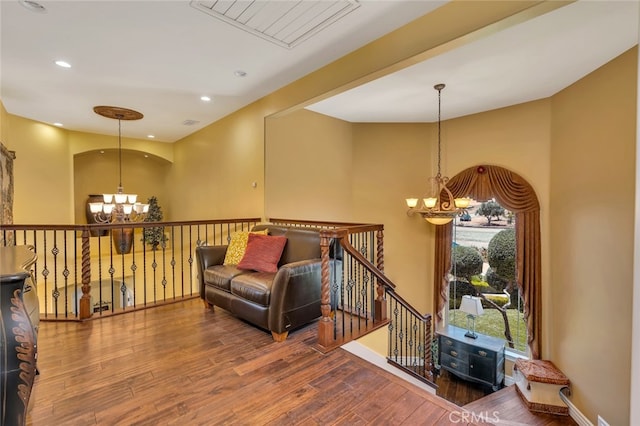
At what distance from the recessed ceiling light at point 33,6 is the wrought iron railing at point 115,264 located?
77.9 inches

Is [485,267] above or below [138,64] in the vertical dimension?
below

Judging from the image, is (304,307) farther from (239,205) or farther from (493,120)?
(493,120)

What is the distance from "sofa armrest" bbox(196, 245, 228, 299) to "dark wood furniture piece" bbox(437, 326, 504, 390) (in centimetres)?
439

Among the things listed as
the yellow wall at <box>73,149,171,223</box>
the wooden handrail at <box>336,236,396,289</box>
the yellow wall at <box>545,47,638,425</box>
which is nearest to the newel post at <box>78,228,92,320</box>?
A: the wooden handrail at <box>336,236,396,289</box>

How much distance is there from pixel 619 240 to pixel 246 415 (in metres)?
3.81

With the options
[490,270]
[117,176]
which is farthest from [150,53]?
[490,270]

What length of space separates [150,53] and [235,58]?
0.87 metres

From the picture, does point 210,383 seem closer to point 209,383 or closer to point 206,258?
point 209,383

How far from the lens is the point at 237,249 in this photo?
3.63m

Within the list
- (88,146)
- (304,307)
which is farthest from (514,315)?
(88,146)

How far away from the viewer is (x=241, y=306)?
299 cm

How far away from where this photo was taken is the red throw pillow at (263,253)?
3268 mm

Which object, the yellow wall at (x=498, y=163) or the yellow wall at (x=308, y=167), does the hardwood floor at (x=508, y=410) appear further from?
the yellow wall at (x=308, y=167)

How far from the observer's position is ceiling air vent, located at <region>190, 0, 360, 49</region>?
2.33 meters
